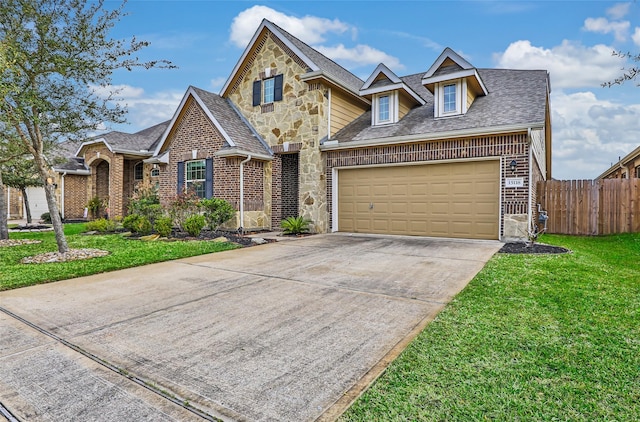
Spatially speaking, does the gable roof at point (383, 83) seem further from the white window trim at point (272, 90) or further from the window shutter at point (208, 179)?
the window shutter at point (208, 179)

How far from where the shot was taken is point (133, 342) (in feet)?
11.5

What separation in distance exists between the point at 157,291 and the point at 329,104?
9920mm

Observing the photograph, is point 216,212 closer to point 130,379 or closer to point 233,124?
point 233,124

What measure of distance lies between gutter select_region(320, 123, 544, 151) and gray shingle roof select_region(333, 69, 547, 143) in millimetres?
132

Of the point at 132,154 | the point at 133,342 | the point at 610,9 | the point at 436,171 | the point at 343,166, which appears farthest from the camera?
the point at 132,154

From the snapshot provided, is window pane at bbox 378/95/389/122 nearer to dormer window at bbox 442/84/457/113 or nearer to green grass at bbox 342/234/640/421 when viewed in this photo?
dormer window at bbox 442/84/457/113

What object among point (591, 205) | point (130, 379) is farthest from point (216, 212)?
point (591, 205)

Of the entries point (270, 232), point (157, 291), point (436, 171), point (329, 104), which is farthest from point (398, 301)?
point (329, 104)

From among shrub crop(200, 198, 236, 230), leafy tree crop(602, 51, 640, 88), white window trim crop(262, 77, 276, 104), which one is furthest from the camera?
white window trim crop(262, 77, 276, 104)

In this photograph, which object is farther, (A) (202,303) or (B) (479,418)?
(A) (202,303)

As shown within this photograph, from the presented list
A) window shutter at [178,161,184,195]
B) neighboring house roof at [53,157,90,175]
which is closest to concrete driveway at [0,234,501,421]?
window shutter at [178,161,184,195]

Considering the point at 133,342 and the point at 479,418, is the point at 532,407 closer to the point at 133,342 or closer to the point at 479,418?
the point at 479,418

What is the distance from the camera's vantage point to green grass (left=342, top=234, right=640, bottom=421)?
2.35 meters

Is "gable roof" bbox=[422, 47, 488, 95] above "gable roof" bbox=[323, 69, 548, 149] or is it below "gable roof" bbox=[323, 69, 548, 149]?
above
